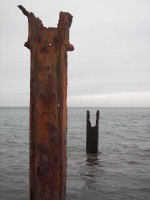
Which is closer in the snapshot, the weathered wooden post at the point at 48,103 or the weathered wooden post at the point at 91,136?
the weathered wooden post at the point at 48,103

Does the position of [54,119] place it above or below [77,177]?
above

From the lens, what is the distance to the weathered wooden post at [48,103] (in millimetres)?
2412

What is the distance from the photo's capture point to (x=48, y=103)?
2418 mm

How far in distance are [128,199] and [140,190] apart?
1.07 metres

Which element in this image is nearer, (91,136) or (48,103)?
(48,103)

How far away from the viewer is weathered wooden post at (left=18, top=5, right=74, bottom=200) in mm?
2412

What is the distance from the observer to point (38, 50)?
2432 millimetres

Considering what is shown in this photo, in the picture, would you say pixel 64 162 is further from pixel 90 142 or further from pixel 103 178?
pixel 90 142

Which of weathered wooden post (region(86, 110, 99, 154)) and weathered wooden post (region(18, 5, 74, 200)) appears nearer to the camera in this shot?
weathered wooden post (region(18, 5, 74, 200))

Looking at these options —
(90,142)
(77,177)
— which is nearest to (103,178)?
(77,177)

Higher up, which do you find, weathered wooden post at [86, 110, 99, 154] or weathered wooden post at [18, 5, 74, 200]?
weathered wooden post at [18, 5, 74, 200]

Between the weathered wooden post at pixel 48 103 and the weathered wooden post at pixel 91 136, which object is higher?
the weathered wooden post at pixel 48 103

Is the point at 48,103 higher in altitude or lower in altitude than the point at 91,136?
higher

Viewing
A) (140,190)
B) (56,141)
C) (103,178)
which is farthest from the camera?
(103,178)
